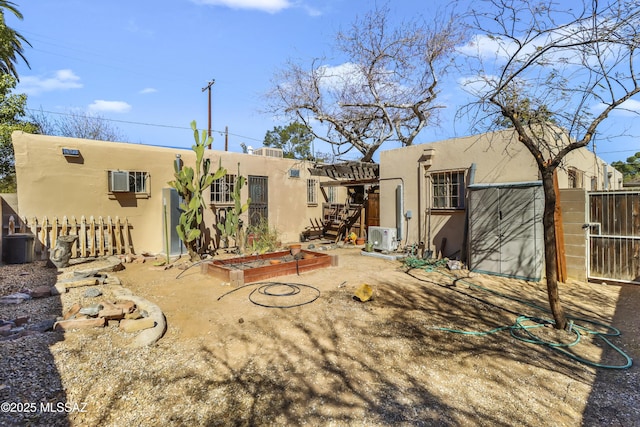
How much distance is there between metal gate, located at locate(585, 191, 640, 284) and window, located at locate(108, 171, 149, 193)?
11296 millimetres

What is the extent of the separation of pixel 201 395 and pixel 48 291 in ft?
13.9

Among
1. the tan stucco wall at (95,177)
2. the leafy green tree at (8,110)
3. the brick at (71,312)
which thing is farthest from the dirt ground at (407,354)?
the leafy green tree at (8,110)

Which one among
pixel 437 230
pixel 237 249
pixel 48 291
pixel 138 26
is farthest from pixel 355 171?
pixel 48 291

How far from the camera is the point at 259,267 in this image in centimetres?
667

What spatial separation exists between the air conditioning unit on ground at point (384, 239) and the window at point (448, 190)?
1.48 meters

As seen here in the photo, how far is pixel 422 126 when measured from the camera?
14508mm

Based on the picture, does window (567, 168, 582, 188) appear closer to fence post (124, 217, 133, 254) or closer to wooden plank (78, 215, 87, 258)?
fence post (124, 217, 133, 254)

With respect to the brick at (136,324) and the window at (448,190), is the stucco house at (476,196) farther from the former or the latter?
the brick at (136,324)

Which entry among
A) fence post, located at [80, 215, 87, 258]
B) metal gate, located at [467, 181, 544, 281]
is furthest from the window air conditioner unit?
metal gate, located at [467, 181, 544, 281]

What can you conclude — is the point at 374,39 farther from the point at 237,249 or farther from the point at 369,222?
the point at 237,249

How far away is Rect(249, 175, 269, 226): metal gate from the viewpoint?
39.6 ft

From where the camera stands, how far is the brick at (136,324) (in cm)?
384

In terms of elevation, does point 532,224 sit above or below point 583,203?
below

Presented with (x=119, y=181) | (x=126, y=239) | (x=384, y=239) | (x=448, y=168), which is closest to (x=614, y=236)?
(x=448, y=168)
